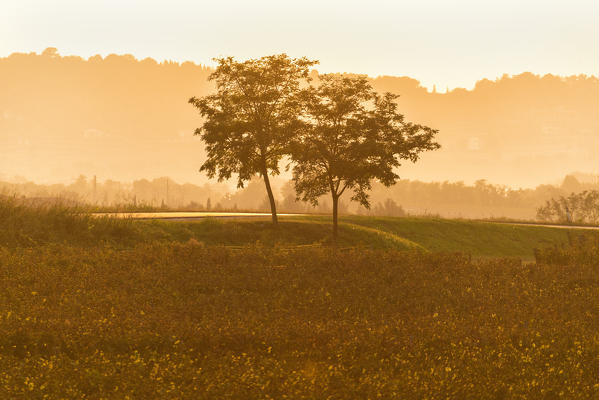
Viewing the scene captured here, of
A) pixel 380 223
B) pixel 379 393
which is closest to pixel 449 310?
pixel 379 393

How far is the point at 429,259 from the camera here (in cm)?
2073

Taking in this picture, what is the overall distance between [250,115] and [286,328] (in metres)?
23.1

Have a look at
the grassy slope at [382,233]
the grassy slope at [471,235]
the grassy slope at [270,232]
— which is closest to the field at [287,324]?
the grassy slope at [270,232]

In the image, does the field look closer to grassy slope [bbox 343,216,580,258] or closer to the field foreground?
the field foreground

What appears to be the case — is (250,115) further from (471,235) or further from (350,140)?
(471,235)

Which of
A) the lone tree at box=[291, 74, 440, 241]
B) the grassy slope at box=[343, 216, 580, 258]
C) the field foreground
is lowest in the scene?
the field foreground

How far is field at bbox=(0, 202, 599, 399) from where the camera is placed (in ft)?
32.8

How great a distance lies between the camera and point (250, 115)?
34031 mm

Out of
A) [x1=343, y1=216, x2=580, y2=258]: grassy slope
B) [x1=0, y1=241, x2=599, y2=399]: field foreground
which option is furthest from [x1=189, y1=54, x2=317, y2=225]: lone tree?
[x1=0, y1=241, x2=599, y2=399]: field foreground

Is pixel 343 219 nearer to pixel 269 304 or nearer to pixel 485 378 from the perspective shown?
pixel 269 304

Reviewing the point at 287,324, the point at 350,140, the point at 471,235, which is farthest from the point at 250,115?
the point at 287,324

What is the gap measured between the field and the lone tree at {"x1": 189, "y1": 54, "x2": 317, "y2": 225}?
38.0ft

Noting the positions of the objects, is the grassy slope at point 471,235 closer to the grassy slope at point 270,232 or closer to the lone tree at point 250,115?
the grassy slope at point 270,232

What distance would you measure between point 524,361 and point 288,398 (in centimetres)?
504
